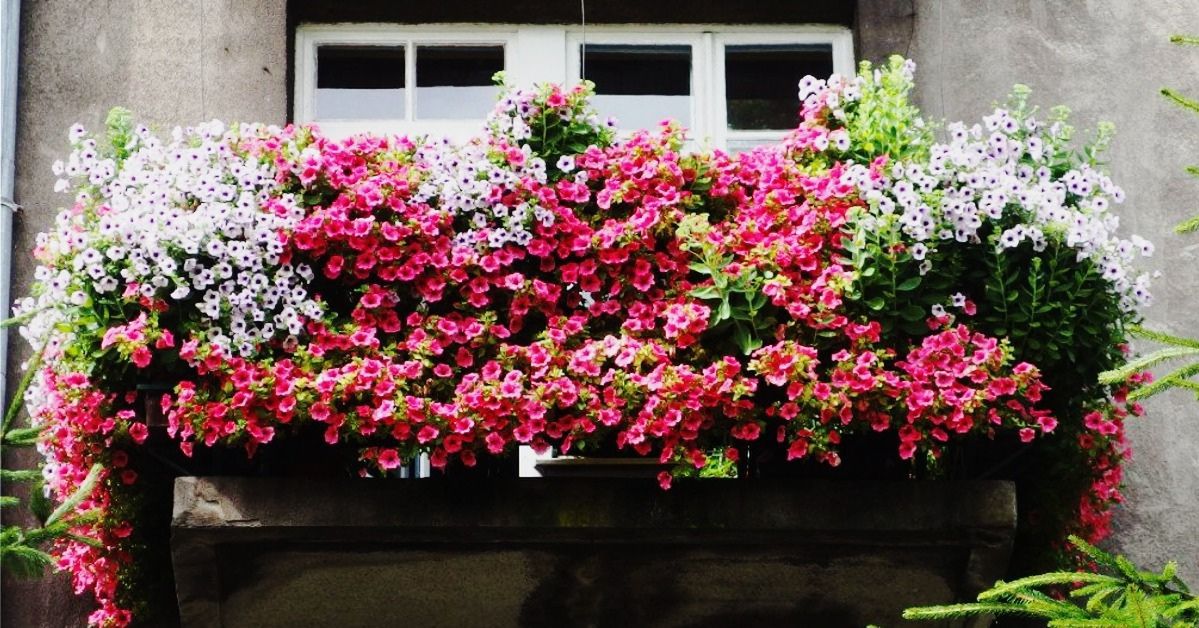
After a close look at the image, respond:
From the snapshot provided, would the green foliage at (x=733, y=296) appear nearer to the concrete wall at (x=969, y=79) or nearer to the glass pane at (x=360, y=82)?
the concrete wall at (x=969, y=79)

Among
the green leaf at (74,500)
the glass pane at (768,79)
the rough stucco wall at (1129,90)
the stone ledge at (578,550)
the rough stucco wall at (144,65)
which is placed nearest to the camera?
the green leaf at (74,500)

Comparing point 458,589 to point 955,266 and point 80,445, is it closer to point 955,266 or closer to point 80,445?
point 80,445

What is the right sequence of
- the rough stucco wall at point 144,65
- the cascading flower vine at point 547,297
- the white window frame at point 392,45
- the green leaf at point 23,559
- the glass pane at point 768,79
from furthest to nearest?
the glass pane at point 768,79 → the white window frame at point 392,45 → the rough stucco wall at point 144,65 → the cascading flower vine at point 547,297 → the green leaf at point 23,559

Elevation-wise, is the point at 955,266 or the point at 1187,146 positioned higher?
the point at 1187,146

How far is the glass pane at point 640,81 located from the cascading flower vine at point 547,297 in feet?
4.59

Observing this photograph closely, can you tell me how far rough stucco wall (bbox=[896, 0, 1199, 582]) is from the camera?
242 inches

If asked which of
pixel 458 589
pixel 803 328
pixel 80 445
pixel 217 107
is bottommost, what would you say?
pixel 458 589

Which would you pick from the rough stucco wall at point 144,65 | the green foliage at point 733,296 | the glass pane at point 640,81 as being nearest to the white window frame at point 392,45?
the rough stucco wall at point 144,65

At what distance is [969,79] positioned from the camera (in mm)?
6590

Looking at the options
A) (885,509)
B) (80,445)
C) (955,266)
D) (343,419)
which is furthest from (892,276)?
(80,445)

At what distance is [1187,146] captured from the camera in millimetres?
6441

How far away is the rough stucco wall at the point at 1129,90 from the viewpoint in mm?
6148

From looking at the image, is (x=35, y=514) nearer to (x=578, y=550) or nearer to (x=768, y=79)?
(x=578, y=550)

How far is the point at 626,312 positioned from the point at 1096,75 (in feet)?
8.32
